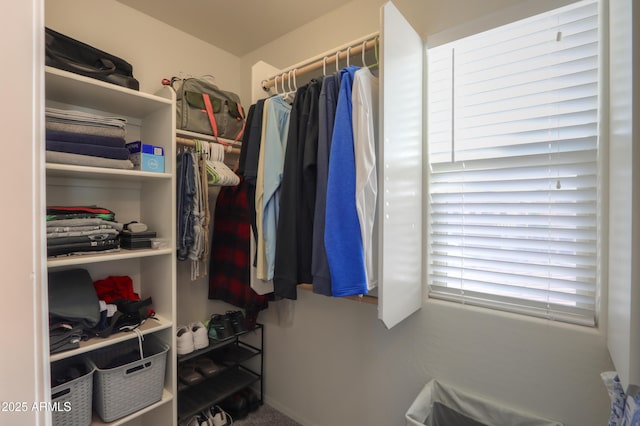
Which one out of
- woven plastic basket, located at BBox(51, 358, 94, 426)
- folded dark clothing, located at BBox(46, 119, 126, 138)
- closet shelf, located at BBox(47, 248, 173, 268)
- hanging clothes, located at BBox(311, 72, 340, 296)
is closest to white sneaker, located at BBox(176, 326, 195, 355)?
woven plastic basket, located at BBox(51, 358, 94, 426)

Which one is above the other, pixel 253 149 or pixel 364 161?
pixel 253 149

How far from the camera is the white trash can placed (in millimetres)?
1114

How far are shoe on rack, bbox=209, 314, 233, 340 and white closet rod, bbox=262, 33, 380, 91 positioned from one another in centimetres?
151

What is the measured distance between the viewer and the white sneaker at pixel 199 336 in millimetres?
1667

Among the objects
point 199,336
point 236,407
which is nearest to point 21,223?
point 199,336

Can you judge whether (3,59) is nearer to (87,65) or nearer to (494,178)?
(87,65)

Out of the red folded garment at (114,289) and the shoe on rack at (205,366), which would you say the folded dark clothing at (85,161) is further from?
the shoe on rack at (205,366)

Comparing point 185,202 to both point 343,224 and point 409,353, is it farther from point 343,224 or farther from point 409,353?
point 409,353

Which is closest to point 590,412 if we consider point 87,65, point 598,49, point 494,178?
point 494,178

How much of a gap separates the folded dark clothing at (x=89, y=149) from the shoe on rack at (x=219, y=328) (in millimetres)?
1150

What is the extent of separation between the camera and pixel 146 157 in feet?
4.70

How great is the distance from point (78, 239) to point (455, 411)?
180 centimetres

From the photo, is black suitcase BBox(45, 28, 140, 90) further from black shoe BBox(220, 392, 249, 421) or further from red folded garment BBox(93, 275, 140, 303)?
black shoe BBox(220, 392, 249, 421)

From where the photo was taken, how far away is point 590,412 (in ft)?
3.34
